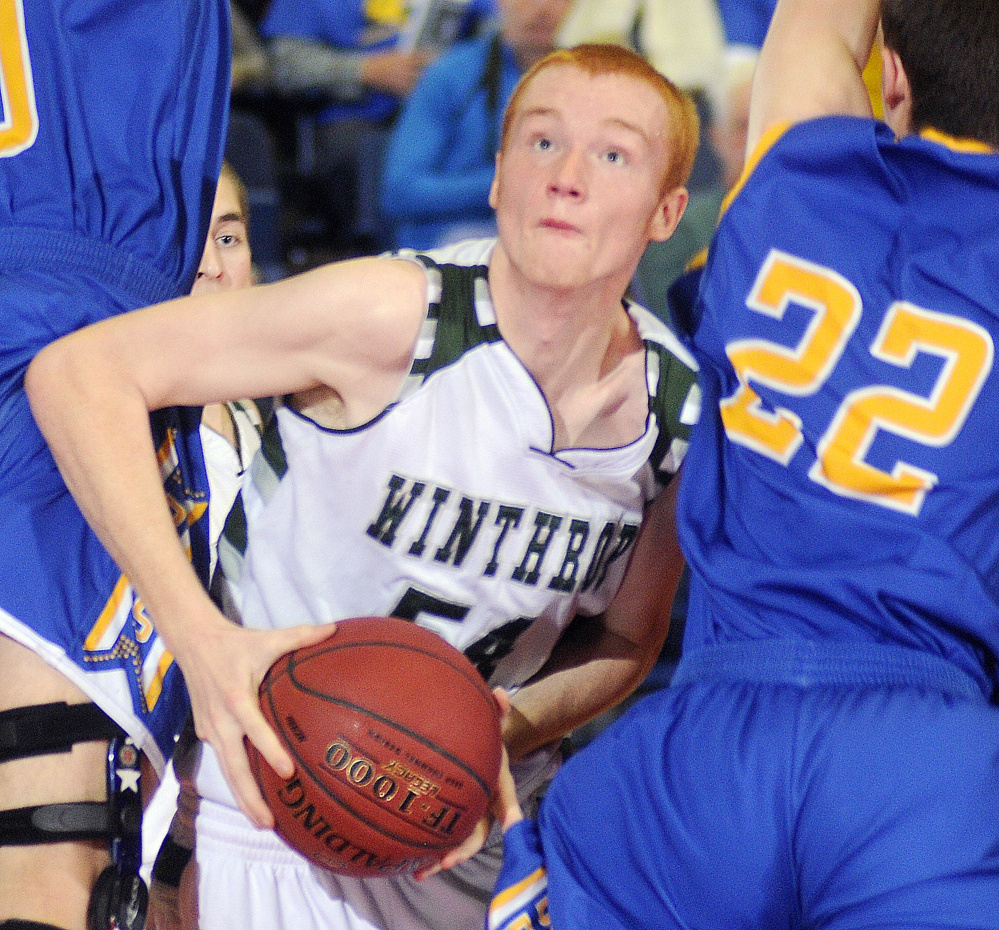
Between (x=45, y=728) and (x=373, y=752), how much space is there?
24.7 inches

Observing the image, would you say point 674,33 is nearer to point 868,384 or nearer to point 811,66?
point 811,66

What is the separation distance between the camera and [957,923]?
1.62 m

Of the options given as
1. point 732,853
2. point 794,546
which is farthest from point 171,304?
point 732,853

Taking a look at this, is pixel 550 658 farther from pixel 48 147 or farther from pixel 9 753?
pixel 48 147

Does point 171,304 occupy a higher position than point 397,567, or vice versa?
Result: point 171,304

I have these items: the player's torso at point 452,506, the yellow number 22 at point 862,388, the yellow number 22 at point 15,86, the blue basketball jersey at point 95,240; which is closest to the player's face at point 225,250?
the blue basketball jersey at point 95,240

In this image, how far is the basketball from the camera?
1.93 metres

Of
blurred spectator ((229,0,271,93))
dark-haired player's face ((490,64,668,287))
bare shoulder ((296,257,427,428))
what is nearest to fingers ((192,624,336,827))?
bare shoulder ((296,257,427,428))

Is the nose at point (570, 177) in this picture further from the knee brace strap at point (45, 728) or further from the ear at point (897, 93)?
the knee brace strap at point (45, 728)

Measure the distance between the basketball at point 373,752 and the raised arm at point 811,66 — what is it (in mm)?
982

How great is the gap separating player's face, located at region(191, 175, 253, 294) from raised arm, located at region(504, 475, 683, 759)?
4.25ft

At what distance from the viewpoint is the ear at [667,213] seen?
7.73 feet

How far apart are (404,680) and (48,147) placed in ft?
3.93

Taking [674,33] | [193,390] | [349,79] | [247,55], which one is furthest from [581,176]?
[247,55]
